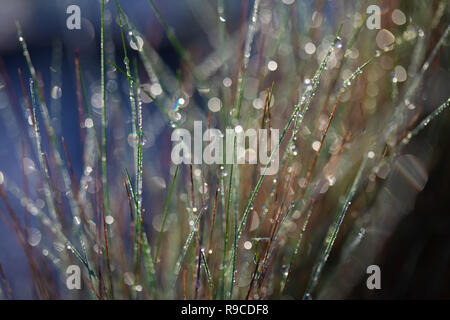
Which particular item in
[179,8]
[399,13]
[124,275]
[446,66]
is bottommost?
[124,275]

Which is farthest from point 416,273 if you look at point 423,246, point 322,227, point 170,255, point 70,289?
point 70,289

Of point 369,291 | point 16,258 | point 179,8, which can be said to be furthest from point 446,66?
point 179,8
